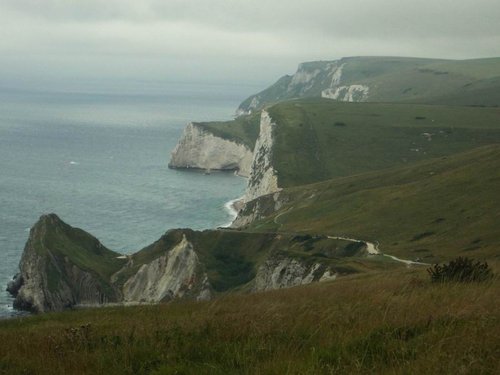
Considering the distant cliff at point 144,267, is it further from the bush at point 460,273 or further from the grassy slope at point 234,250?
the bush at point 460,273

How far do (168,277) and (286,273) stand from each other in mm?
32175

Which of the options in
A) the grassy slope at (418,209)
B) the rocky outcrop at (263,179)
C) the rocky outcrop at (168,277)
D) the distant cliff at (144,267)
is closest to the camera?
the grassy slope at (418,209)

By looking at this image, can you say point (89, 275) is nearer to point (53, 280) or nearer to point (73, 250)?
point (53, 280)

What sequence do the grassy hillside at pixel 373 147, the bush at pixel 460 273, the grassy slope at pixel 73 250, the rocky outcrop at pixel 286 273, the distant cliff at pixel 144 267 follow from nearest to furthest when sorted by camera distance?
the bush at pixel 460 273 → the rocky outcrop at pixel 286 273 → the distant cliff at pixel 144 267 → the grassy slope at pixel 73 250 → the grassy hillside at pixel 373 147

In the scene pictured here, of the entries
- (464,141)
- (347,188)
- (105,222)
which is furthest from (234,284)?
(464,141)

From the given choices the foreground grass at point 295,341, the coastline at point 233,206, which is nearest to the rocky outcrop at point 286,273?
the foreground grass at point 295,341

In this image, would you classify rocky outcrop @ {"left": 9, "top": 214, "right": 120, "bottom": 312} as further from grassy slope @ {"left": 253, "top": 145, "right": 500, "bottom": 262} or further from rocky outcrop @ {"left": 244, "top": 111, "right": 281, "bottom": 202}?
rocky outcrop @ {"left": 244, "top": 111, "right": 281, "bottom": 202}

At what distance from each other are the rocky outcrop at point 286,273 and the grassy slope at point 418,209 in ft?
43.7

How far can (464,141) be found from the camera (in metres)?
178

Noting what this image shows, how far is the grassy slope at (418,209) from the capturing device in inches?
3051

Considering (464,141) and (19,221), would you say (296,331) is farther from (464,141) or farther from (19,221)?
(464,141)

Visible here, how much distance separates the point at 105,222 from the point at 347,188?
54024 millimetres

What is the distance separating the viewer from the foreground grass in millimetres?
8414

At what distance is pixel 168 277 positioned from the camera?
98938 mm
